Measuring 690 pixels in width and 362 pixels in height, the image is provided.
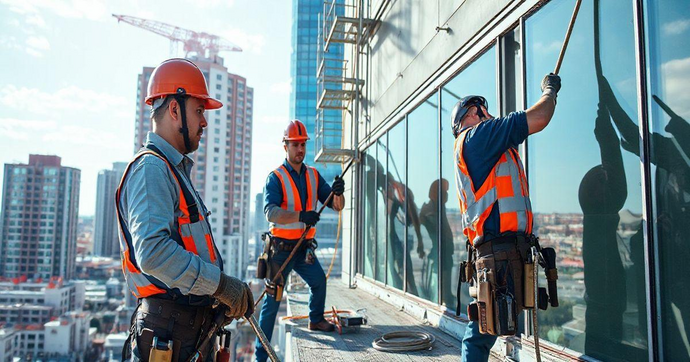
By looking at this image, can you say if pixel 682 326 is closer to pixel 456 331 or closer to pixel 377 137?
pixel 456 331

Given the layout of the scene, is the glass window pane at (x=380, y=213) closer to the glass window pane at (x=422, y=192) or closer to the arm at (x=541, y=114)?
the glass window pane at (x=422, y=192)

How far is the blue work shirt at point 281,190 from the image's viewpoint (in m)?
5.32

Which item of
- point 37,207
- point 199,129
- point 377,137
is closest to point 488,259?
point 199,129

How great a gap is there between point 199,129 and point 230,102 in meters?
85.0

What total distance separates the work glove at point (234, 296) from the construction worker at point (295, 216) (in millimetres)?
2669

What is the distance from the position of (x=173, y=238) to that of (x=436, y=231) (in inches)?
171

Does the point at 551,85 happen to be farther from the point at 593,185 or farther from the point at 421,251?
the point at 421,251

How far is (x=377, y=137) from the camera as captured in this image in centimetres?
966

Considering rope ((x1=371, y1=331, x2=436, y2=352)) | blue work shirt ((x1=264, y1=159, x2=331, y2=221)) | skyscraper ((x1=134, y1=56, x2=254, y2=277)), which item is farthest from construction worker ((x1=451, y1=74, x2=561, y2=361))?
skyscraper ((x1=134, y1=56, x2=254, y2=277))

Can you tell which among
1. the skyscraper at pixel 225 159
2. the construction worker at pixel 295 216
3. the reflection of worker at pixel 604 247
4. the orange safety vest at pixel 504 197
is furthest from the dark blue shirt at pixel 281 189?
the skyscraper at pixel 225 159

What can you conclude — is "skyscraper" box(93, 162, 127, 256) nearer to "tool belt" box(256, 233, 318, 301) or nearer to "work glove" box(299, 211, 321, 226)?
"tool belt" box(256, 233, 318, 301)

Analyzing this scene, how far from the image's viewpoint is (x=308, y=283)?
219 inches

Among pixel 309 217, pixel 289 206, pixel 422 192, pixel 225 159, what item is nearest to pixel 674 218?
pixel 309 217

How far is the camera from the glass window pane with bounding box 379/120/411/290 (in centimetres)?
775
